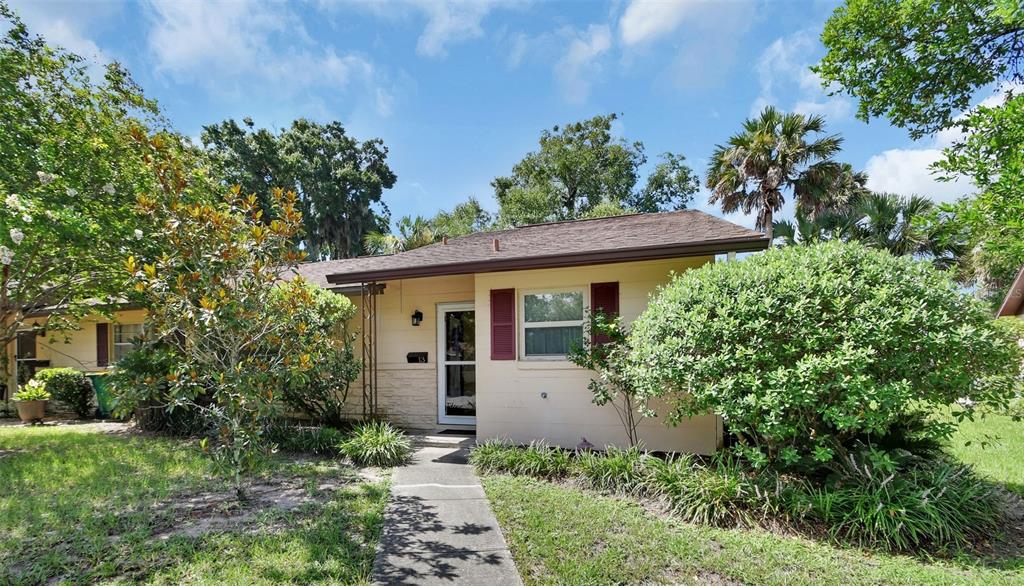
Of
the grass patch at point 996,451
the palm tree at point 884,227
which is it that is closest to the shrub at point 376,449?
the grass patch at point 996,451

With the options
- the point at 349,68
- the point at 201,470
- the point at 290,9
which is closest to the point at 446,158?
the point at 349,68

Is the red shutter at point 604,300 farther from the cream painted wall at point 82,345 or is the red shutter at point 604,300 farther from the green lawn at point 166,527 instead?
the cream painted wall at point 82,345

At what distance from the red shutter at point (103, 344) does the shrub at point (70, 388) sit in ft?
2.99

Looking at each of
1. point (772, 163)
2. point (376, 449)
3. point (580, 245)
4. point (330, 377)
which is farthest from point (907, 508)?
point (772, 163)

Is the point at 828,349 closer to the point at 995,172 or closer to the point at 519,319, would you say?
the point at 995,172

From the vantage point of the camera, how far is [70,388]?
10.9 metres

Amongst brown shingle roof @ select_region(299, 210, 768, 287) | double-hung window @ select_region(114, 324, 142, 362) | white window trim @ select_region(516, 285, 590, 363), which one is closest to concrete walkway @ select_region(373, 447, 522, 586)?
white window trim @ select_region(516, 285, 590, 363)

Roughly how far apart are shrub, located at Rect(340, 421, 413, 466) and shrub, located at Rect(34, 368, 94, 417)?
8.94 m

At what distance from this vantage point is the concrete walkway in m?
3.34

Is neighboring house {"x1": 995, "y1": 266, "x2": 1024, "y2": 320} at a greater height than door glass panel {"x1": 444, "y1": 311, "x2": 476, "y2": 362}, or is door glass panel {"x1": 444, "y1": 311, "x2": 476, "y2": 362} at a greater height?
neighboring house {"x1": 995, "y1": 266, "x2": 1024, "y2": 320}

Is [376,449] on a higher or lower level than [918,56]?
lower

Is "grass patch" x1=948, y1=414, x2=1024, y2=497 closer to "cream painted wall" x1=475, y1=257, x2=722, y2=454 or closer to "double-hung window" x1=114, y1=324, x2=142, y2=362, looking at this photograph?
"cream painted wall" x1=475, y1=257, x2=722, y2=454

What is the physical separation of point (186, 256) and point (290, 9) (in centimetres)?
611

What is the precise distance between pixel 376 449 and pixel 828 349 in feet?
17.8
